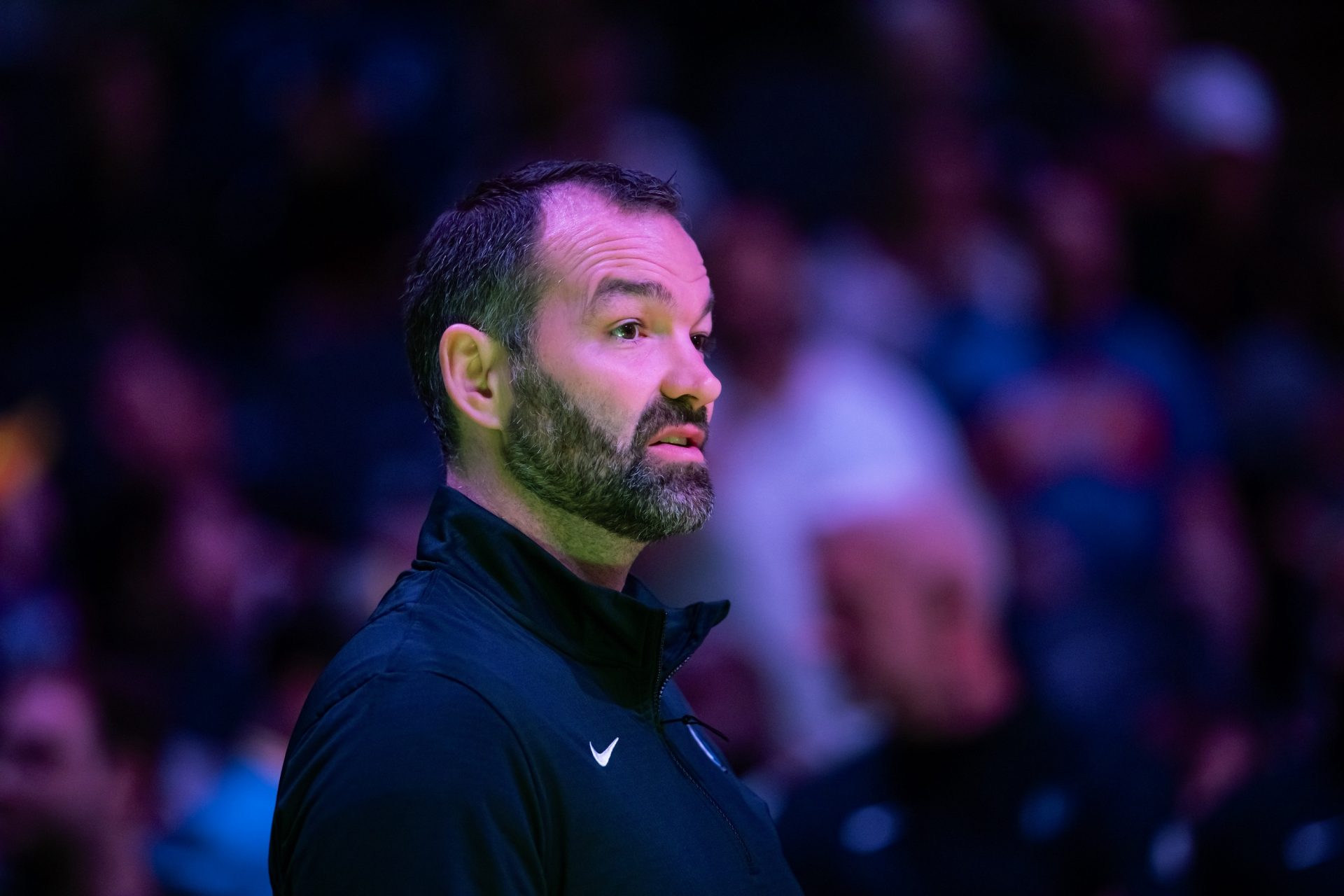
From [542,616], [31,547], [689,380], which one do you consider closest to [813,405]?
[31,547]

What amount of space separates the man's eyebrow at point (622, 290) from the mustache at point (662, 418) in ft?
0.41

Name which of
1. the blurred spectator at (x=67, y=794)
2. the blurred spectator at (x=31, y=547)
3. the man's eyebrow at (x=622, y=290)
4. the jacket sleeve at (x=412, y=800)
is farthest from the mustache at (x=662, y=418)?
the blurred spectator at (x=31, y=547)

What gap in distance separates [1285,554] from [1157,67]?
2280 mm

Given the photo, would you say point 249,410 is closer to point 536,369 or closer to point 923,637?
point 923,637

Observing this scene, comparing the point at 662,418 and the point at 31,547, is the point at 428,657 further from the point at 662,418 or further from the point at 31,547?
the point at 31,547

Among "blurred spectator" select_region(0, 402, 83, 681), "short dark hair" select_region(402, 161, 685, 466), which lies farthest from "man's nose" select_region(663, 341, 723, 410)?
"blurred spectator" select_region(0, 402, 83, 681)

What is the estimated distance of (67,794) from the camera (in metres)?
3.71

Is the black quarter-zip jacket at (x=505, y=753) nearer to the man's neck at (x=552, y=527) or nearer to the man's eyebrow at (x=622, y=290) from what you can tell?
the man's neck at (x=552, y=527)

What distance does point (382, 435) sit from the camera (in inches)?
204

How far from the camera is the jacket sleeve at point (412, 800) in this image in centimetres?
149

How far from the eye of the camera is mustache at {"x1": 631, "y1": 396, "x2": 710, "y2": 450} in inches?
75.0

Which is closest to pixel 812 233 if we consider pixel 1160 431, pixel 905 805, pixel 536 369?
pixel 1160 431

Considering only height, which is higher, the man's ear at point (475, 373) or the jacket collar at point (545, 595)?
the man's ear at point (475, 373)

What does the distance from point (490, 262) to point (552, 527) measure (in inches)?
12.9
